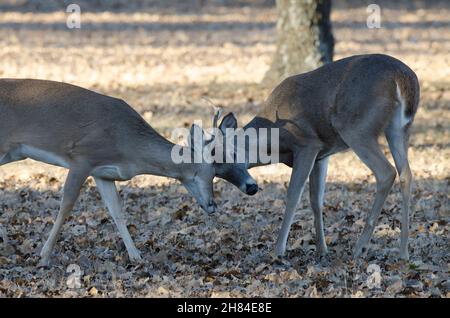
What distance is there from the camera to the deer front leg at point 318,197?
28.2ft

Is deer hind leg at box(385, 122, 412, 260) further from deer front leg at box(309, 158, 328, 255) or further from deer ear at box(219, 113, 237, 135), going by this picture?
deer ear at box(219, 113, 237, 135)

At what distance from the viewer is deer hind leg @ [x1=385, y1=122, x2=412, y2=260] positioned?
27.2ft

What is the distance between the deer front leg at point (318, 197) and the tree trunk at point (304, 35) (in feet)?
21.1

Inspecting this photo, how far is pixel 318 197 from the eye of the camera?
8852mm

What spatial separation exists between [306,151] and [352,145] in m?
0.47

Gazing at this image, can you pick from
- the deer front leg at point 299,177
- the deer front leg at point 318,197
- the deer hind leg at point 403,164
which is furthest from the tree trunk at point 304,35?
the deer hind leg at point 403,164

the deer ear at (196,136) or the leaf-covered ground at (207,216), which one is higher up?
the deer ear at (196,136)

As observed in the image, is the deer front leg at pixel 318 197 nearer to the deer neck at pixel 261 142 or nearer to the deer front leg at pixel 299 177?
the deer front leg at pixel 299 177

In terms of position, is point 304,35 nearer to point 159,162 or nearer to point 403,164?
point 403,164

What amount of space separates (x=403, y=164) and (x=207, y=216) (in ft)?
6.95

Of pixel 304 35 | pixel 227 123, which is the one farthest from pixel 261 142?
pixel 304 35
